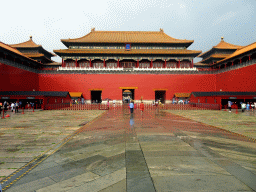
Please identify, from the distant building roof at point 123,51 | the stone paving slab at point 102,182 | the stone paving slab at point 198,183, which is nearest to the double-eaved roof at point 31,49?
the distant building roof at point 123,51

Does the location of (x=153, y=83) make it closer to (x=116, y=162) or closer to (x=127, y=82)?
(x=127, y=82)

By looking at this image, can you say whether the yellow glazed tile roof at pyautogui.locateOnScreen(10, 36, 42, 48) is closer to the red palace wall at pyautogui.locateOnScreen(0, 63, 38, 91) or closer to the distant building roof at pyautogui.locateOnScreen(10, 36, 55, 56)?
the distant building roof at pyautogui.locateOnScreen(10, 36, 55, 56)

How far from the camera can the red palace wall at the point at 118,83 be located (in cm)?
2995

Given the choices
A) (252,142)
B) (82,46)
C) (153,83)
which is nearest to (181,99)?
(153,83)

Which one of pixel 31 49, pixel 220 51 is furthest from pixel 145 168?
pixel 31 49

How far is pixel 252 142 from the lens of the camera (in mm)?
5391

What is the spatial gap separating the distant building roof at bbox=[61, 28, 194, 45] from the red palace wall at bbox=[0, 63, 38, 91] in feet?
28.7

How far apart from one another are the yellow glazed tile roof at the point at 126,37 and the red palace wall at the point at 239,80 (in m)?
8.90

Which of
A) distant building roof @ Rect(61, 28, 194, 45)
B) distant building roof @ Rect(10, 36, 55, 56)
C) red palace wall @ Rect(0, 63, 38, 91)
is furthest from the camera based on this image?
distant building roof @ Rect(10, 36, 55, 56)

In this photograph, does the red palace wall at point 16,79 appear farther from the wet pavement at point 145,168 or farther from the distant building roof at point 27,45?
the wet pavement at point 145,168

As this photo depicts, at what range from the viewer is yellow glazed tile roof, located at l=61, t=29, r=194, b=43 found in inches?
1267

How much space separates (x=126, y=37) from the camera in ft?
112

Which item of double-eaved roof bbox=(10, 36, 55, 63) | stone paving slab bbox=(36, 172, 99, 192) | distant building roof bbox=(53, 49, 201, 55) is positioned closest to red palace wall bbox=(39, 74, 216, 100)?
distant building roof bbox=(53, 49, 201, 55)

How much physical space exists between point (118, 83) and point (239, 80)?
18879 millimetres
